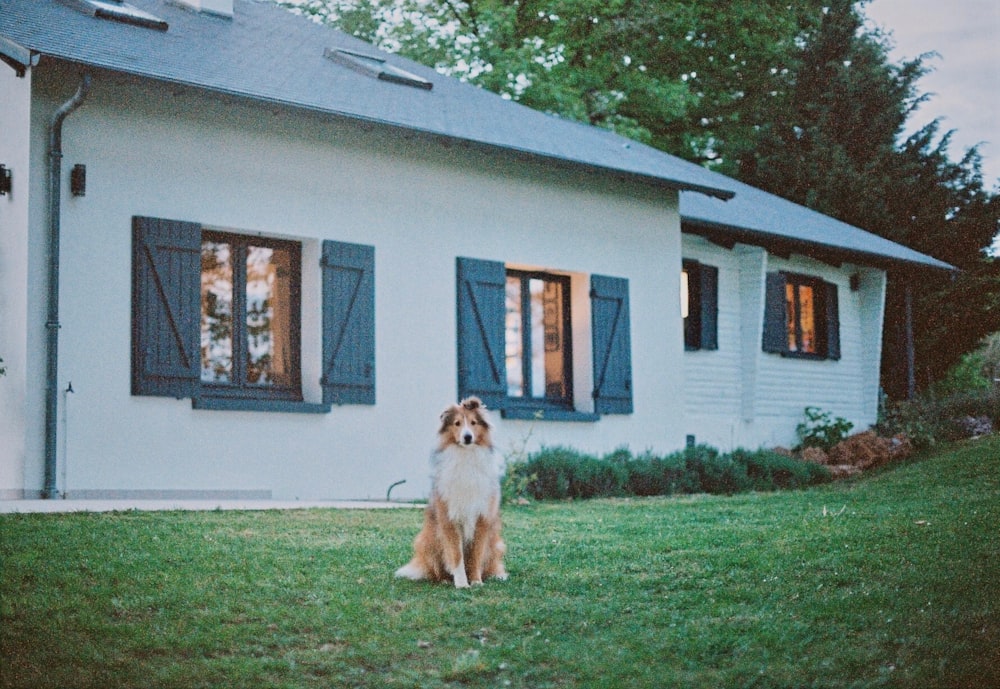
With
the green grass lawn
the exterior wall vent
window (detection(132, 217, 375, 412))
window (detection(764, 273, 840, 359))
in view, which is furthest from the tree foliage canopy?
the green grass lawn

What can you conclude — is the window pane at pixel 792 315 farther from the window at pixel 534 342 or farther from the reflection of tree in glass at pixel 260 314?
the reflection of tree in glass at pixel 260 314

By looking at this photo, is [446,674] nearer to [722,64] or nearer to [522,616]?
[522,616]

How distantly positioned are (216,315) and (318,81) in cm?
282

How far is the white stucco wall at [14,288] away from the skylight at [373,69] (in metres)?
4.31

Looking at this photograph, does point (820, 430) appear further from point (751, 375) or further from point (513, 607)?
point (513, 607)

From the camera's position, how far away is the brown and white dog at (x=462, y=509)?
686 cm

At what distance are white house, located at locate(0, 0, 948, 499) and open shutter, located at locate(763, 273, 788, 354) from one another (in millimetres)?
1485

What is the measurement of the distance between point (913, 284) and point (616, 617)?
63.2 feet

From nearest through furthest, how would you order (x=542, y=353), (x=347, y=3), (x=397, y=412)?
(x=397, y=412) → (x=542, y=353) → (x=347, y=3)

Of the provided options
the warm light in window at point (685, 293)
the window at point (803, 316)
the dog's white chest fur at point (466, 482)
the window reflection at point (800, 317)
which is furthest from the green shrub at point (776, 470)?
the dog's white chest fur at point (466, 482)

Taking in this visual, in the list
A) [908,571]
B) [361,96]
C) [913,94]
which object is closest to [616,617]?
[908,571]

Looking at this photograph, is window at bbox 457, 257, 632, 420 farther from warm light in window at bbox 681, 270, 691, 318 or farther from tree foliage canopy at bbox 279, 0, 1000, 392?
tree foliage canopy at bbox 279, 0, 1000, 392

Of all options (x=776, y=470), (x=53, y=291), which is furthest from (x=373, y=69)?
(x=776, y=470)

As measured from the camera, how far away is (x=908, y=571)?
6.79m
